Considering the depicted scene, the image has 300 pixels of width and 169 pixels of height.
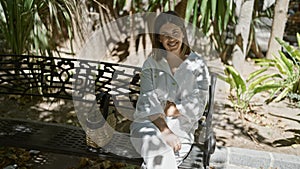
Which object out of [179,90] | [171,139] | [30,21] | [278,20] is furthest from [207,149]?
[278,20]

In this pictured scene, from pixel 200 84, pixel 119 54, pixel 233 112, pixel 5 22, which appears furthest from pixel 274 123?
pixel 119 54

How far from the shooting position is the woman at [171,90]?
1883 mm

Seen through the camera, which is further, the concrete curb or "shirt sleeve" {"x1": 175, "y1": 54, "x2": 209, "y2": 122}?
the concrete curb

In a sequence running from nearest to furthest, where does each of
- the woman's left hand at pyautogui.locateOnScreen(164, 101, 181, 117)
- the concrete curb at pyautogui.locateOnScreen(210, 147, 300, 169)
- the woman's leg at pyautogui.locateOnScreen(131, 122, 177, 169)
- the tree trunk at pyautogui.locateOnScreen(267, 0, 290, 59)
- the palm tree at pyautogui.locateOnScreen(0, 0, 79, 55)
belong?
the woman's leg at pyautogui.locateOnScreen(131, 122, 177, 169), the woman's left hand at pyautogui.locateOnScreen(164, 101, 181, 117), the concrete curb at pyautogui.locateOnScreen(210, 147, 300, 169), the palm tree at pyautogui.locateOnScreen(0, 0, 79, 55), the tree trunk at pyautogui.locateOnScreen(267, 0, 290, 59)

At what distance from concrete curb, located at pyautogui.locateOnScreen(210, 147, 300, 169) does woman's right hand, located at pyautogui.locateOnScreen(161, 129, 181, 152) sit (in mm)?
658

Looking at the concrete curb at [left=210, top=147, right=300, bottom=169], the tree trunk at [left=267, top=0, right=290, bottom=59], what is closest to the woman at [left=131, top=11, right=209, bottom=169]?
the concrete curb at [left=210, top=147, right=300, bottom=169]

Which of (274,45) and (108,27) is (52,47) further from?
(274,45)

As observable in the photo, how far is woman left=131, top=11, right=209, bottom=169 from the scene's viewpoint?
1883mm

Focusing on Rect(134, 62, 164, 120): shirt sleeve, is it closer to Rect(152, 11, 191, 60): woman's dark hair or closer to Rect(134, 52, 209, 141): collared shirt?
Rect(134, 52, 209, 141): collared shirt

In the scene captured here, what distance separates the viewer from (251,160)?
7.78 feet

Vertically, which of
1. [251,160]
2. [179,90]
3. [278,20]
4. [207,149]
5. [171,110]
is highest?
[278,20]

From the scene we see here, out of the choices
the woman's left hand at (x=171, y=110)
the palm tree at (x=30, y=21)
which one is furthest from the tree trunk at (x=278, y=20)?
the woman's left hand at (x=171, y=110)

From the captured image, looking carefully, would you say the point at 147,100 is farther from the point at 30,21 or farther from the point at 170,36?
the point at 30,21

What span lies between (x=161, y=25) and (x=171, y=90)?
14.1 inches
